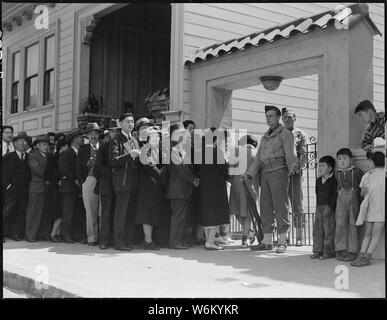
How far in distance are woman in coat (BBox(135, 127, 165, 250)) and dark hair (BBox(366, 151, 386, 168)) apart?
3.04 m

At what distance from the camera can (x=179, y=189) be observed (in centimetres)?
788

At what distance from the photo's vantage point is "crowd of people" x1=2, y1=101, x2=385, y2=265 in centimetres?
655

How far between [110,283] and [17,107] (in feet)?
38.4

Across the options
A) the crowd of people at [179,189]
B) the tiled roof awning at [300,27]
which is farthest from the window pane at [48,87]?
the tiled roof awning at [300,27]

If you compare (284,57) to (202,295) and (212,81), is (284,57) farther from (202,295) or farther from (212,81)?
(202,295)

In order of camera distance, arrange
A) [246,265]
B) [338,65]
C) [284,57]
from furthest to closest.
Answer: [284,57] → [338,65] → [246,265]

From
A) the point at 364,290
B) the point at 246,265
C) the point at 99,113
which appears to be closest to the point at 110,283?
the point at 246,265

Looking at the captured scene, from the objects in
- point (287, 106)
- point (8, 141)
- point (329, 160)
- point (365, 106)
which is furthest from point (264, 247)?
point (8, 141)

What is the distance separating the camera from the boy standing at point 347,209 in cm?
640

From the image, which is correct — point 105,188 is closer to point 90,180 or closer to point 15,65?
point 90,180

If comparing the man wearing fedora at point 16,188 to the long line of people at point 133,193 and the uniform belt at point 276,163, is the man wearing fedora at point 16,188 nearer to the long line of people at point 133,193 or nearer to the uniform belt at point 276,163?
the long line of people at point 133,193

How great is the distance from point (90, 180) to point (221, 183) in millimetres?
2112

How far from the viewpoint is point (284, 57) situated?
794cm

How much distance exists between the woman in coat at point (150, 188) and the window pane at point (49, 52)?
23.8 ft
